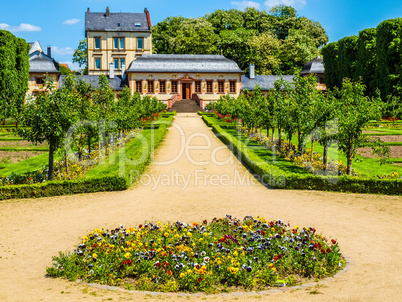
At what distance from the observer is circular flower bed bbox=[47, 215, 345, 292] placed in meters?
6.77

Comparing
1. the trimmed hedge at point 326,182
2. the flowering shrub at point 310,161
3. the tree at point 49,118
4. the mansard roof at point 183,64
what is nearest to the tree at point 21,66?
the mansard roof at point 183,64

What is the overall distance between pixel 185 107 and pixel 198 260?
147 feet

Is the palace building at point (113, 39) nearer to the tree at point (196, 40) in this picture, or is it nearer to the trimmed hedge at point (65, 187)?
the tree at point (196, 40)

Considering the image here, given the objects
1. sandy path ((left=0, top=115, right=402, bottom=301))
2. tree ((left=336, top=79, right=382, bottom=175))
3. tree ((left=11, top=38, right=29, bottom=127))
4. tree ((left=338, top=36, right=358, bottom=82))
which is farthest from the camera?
tree ((left=338, top=36, right=358, bottom=82))

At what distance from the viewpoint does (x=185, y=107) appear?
51.5m

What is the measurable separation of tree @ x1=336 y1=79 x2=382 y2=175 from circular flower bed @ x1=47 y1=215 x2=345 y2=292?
6.78m

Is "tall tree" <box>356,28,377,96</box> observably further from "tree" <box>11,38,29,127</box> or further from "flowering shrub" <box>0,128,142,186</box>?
"tree" <box>11,38,29,127</box>

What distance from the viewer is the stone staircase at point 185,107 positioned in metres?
51.0

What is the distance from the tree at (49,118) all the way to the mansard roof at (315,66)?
50.4 metres

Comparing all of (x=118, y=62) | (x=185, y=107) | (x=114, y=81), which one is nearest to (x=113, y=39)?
(x=118, y=62)

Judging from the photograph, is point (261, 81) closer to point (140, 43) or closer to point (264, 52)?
point (264, 52)

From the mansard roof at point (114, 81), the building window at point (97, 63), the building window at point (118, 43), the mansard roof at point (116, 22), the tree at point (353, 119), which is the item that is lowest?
the tree at point (353, 119)

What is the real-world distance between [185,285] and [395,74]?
127ft

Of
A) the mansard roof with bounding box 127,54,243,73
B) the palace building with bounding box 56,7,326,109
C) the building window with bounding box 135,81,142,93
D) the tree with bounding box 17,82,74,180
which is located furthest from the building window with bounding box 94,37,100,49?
the tree with bounding box 17,82,74,180
